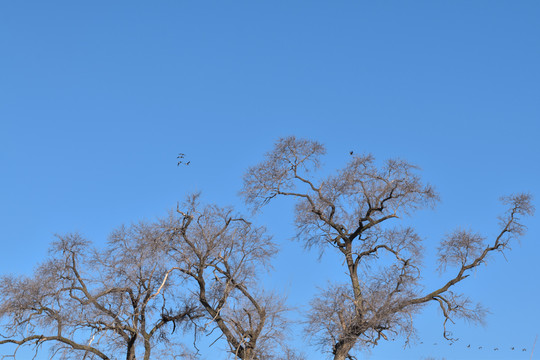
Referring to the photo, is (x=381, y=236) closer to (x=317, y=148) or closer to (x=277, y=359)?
(x=317, y=148)

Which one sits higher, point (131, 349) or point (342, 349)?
point (131, 349)

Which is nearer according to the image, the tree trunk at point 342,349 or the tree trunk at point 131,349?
the tree trunk at point 342,349

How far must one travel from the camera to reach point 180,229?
89.7ft

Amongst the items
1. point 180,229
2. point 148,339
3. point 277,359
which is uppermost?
point 180,229

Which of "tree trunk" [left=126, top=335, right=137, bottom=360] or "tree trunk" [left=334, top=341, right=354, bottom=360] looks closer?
"tree trunk" [left=334, top=341, right=354, bottom=360]

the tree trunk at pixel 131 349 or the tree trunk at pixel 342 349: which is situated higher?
the tree trunk at pixel 131 349

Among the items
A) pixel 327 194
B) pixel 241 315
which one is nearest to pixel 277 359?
pixel 241 315

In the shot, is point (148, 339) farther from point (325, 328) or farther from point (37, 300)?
point (325, 328)

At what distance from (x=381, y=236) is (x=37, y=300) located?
13.3 metres

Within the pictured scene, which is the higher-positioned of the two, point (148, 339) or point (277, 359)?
point (148, 339)

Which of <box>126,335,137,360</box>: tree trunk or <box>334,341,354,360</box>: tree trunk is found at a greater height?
<box>126,335,137,360</box>: tree trunk

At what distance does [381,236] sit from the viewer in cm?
2883

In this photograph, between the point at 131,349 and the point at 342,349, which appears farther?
the point at 131,349

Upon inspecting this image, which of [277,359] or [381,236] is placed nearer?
[277,359]
